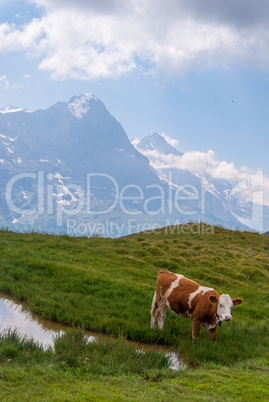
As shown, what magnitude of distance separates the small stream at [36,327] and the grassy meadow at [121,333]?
0.86 ft

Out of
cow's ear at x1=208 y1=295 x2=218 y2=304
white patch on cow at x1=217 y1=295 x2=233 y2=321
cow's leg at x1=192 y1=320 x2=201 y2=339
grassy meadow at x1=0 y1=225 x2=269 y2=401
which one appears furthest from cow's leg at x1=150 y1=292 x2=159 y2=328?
white patch on cow at x1=217 y1=295 x2=233 y2=321

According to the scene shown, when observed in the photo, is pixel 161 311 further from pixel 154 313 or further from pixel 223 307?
pixel 223 307

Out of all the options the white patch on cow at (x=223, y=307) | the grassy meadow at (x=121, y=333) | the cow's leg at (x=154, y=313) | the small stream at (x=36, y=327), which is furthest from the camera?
the cow's leg at (x=154, y=313)

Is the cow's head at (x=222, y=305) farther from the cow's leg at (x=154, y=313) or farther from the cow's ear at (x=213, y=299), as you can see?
the cow's leg at (x=154, y=313)

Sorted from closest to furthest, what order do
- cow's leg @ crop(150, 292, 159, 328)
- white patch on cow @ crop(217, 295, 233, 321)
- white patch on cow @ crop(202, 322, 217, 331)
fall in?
1. white patch on cow @ crop(217, 295, 233, 321)
2. white patch on cow @ crop(202, 322, 217, 331)
3. cow's leg @ crop(150, 292, 159, 328)

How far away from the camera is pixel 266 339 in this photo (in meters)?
10.6

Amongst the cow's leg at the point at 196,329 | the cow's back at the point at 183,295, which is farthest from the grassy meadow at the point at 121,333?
the cow's back at the point at 183,295

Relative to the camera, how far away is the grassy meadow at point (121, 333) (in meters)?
6.12

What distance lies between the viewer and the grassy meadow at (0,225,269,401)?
6118 millimetres

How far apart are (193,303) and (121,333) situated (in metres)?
2.39

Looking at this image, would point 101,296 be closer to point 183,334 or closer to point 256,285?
point 183,334

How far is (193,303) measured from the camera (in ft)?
33.7

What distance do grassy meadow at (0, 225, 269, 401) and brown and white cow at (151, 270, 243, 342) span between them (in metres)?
0.46

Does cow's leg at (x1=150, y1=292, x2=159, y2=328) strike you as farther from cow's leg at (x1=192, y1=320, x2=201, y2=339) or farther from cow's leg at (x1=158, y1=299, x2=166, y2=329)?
cow's leg at (x1=192, y1=320, x2=201, y2=339)
